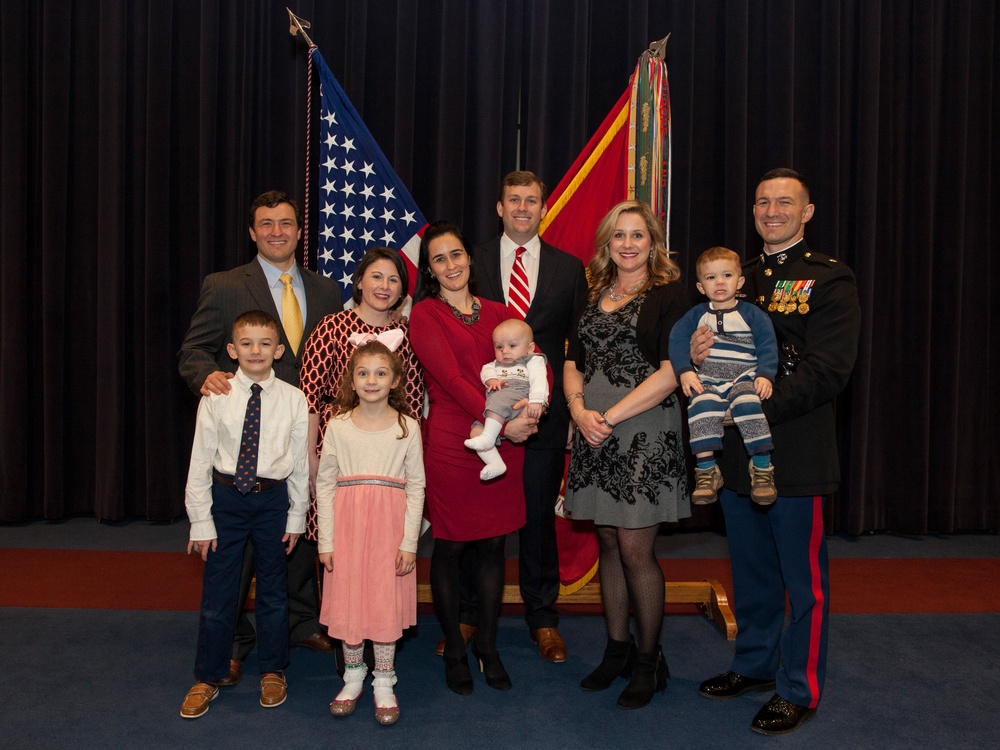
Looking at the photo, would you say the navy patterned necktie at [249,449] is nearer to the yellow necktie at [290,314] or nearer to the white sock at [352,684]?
the yellow necktie at [290,314]

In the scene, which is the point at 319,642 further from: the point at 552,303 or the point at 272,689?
the point at 552,303

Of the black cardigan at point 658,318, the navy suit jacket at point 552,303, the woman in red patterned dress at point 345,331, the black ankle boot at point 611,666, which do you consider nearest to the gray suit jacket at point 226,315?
the woman in red patterned dress at point 345,331

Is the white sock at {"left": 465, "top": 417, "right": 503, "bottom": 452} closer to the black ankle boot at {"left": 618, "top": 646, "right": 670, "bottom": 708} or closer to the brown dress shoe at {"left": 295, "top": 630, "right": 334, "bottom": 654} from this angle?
the black ankle boot at {"left": 618, "top": 646, "right": 670, "bottom": 708}

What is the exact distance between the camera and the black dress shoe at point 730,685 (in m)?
2.73

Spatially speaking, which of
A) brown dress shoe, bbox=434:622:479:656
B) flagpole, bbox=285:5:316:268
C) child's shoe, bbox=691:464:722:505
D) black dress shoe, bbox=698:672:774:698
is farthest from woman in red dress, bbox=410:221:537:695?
flagpole, bbox=285:5:316:268

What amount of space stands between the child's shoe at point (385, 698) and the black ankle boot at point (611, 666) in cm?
71

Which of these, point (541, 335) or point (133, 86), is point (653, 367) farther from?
point (133, 86)

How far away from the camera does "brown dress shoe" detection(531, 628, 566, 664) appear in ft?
9.95

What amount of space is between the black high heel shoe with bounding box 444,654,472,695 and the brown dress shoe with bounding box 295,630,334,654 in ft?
2.02

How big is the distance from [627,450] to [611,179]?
6.09ft

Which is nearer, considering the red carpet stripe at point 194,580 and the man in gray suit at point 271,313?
the man in gray suit at point 271,313

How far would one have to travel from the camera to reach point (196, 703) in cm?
254

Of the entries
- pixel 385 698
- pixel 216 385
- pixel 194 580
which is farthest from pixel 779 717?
pixel 194 580

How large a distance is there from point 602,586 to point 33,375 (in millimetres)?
4296
